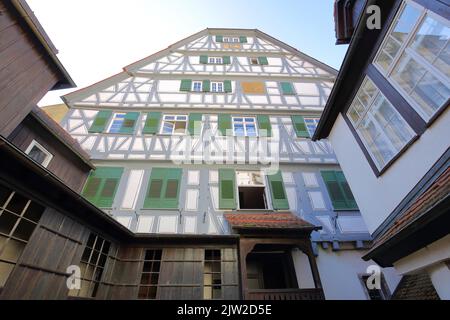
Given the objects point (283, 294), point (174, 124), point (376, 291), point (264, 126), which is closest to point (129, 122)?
point (174, 124)

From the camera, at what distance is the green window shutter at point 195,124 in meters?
10.2

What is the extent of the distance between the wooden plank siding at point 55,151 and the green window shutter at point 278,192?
7.25 meters

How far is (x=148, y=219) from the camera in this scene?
7566mm

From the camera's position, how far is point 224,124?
1062cm

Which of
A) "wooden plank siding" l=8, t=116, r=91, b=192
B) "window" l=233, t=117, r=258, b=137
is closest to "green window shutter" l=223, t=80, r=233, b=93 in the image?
"window" l=233, t=117, r=258, b=137

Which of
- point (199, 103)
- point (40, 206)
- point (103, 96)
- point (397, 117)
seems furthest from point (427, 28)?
point (103, 96)

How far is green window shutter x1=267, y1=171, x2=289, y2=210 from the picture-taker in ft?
27.0

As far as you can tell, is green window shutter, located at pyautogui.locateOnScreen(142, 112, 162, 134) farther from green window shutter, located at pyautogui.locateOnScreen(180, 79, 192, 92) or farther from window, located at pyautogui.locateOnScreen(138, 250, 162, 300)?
window, located at pyautogui.locateOnScreen(138, 250, 162, 300)

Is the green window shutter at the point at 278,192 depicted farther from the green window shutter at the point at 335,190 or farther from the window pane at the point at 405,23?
the window pane at the point at 405,23

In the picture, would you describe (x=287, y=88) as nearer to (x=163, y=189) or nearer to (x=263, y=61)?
(x=263, y=61)

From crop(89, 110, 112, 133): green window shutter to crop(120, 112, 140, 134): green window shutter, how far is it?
807 mm

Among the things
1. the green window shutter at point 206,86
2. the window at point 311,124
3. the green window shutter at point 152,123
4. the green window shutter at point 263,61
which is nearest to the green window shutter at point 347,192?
→ the window at point 311,124
